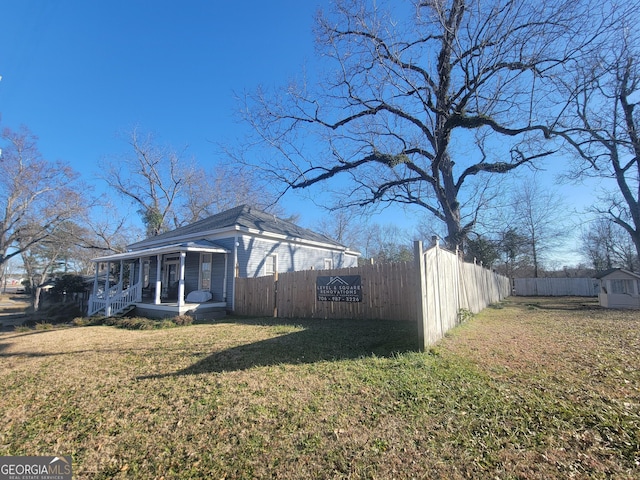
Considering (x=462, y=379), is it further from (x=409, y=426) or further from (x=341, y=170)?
(x=341, y=170)

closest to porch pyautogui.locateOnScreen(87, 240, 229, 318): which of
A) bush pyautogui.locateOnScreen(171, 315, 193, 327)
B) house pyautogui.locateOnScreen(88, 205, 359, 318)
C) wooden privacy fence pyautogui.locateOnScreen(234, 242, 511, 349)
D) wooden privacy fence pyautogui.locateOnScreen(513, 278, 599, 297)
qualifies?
house pyautogui.locateOnScreen(88, 205, 359, 318)

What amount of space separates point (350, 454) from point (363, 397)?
3.57 ft

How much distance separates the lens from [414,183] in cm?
1639

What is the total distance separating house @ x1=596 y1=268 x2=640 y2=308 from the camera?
1233 centimetres

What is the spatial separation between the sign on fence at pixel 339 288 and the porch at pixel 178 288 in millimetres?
4745

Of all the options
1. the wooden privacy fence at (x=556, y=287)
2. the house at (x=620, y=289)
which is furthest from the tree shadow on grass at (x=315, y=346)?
the wooden privacy fence at (x=556, y=287)

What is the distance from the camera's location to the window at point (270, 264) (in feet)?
48.6

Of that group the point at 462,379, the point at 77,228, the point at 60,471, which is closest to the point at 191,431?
the point at 60,471

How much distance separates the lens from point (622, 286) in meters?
12.7

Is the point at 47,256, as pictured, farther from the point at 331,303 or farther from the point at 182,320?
the point at 331,303

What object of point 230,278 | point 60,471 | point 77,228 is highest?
point 77,228

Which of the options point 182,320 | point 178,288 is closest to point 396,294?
point 182,320

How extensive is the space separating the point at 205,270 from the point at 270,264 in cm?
304

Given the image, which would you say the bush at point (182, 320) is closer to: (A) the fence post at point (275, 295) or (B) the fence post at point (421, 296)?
(A) the fence post at point (275, 295)
